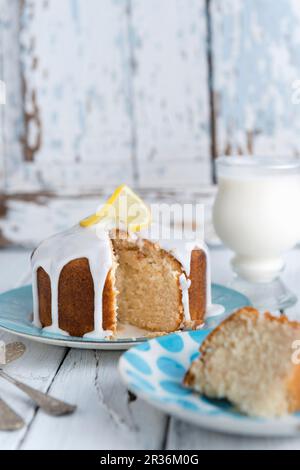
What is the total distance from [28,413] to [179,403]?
0.98 ft

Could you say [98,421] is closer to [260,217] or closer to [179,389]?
[179,389]

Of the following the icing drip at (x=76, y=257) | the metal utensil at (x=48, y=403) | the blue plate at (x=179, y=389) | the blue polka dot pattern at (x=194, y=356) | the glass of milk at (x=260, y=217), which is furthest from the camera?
the glass of milk at (x=260, y=217)

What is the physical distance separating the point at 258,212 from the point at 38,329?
77 centimetres

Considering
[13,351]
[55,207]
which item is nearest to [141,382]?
[13,351]

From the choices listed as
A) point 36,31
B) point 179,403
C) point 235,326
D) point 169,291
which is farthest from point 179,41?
point 179,403

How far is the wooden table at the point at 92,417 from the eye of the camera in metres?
1.13

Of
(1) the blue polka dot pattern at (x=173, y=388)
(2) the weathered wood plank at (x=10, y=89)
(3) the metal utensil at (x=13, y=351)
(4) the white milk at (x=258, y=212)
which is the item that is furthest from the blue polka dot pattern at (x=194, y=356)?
(2) the weathered wood plank at (x=10, y=89)

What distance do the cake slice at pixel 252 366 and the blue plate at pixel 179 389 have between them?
22 mm

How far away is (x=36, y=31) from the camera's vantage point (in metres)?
2.93

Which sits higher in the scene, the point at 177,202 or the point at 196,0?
the point at 196,0

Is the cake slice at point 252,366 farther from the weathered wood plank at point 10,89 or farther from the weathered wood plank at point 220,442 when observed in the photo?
the weathered wood plank at point 10,89

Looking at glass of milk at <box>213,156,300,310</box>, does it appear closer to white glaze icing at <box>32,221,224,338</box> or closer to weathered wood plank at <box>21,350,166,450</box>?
white glaze icing at <box>32,221,224,338</box>

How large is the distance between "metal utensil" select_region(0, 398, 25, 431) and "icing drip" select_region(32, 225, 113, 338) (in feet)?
1.42
